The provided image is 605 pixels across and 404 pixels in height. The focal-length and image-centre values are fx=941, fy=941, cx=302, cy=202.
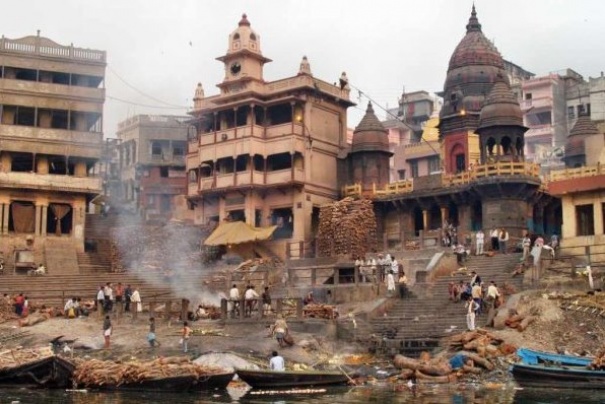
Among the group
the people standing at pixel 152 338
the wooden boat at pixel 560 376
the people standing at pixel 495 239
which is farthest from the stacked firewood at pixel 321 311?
the people standing at pixel 495 239

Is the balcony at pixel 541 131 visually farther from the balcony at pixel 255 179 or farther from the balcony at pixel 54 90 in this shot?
the balcony at pixel 54 90

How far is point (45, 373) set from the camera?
24.9 metres

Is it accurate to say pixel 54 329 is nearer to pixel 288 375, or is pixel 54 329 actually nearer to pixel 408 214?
pixel 288 375

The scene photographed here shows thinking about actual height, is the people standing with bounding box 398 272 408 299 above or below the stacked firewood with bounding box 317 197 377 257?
below

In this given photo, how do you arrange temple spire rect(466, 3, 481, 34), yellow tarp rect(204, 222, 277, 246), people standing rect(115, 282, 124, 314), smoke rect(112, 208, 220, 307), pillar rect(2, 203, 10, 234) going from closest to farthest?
1. people standing rect(115, 282, 124, 314)
2. smoke rect(112, 208, 220, 307)
3. yellow tarp rect(204, 222, 277, 246)
4. pillar rect(2, 203, 10, 234)
5. temple spire rect(466, 3, 481, 34)

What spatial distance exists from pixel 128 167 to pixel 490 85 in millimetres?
31933

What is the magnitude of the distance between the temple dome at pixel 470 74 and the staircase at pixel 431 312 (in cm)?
1792

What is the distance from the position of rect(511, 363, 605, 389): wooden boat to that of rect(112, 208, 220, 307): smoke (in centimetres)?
2128

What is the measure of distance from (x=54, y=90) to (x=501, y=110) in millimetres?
24328

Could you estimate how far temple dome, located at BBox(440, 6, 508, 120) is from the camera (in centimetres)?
5397

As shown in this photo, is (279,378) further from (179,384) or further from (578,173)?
(578,173)

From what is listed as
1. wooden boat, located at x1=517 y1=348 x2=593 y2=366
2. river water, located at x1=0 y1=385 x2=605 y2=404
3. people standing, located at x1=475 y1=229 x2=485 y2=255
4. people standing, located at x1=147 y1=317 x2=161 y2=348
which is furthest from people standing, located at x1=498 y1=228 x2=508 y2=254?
people standing, located at x1=147 y1=317 x2=161 y2=348

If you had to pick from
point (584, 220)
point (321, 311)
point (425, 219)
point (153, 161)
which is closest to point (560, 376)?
point (321, 311)

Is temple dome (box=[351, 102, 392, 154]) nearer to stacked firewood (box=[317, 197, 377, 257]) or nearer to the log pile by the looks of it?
stacked firewood (box=[317, 197, 377, 257])
